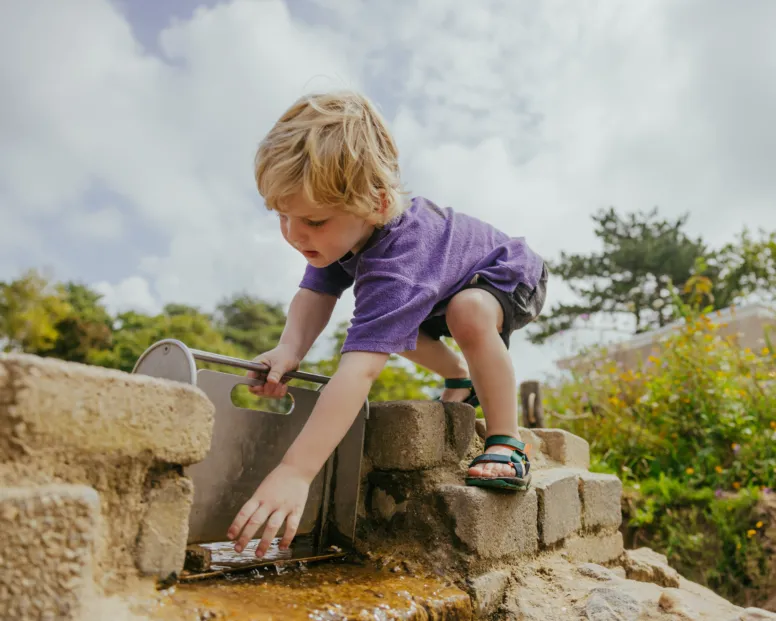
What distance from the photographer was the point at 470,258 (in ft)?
7.09

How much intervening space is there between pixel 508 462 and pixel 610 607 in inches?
18.3

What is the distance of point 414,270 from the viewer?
195cm

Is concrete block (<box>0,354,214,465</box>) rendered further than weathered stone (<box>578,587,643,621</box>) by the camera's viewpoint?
No

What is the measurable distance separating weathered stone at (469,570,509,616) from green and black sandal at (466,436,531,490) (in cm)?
25

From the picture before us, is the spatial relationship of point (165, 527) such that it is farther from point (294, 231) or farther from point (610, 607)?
point (610, 607)

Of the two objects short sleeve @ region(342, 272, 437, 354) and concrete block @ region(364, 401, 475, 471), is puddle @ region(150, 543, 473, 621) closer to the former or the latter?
concrete block @ region(364, 401, 475, 471)

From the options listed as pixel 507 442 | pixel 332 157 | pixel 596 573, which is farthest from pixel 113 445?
pixel 596 573

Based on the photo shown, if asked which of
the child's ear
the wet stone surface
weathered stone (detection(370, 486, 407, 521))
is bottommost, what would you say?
the wet stone surface

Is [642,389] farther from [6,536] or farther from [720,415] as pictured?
[6,536]

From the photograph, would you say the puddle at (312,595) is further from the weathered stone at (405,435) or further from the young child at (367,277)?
the weathered stone at (405,435)

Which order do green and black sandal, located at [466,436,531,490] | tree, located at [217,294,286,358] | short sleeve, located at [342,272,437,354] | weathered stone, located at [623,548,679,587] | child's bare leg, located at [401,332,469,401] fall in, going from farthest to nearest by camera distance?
tree, located at [217,294,286,358] < weathered stone, located at [623,548,679,587] < child's bare leg, located at [401,332,469,401] < green and black sandal, located at [466,436,531,490] < short sleeve, located at [342,272,437,354]

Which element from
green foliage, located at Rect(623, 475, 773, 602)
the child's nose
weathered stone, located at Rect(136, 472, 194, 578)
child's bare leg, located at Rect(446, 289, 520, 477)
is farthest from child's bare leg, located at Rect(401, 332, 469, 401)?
green foliage, located at Rect(623, 475, 773, 602)

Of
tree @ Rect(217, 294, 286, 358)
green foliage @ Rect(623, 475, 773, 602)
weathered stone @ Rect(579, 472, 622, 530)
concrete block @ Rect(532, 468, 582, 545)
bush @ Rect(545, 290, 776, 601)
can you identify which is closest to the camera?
concrete block @ Rect(532, 468, 582, 545)

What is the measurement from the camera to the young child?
1.69 m
